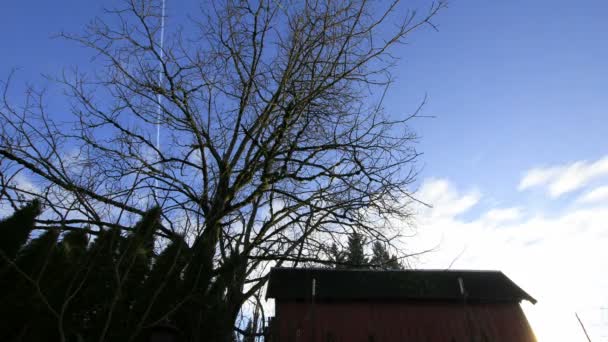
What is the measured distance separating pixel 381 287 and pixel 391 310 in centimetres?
96

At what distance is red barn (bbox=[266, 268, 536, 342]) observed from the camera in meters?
13.2

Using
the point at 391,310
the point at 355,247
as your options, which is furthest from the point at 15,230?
the point at 391,310

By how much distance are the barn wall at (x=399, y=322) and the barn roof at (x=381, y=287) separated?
349 mm

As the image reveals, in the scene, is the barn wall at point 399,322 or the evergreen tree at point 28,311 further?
the barn wall at point 399,322

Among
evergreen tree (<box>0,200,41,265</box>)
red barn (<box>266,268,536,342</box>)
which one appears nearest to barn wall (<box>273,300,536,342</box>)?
red barn (<box>266,268,536,342</box>)

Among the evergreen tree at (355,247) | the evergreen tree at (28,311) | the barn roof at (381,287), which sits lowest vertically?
the evergreen tree at (28,311)

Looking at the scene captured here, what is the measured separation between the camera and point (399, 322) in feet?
44.6

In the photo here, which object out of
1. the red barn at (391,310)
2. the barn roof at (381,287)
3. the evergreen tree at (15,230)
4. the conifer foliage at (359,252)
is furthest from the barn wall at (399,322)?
the evergreen tree at (15,230)

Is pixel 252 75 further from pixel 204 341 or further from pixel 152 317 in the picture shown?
pixel 152 317

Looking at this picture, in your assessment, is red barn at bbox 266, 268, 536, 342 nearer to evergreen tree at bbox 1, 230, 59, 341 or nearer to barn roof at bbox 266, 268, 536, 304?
barn roof at bbox 266, 268, 536, 304

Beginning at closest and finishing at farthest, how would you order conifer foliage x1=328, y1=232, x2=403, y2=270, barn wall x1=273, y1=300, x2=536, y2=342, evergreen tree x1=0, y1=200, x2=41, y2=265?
1. conifer foliage x1=328, y1=232, x2=403, y2=270
2. evergreen tree x1=0, y1=200, x2=41, y2=265
3. barn wall x1=273, y1=300, x2=536, y2=342

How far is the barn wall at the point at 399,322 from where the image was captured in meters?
13.1

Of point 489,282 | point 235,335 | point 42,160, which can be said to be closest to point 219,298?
point 235,335

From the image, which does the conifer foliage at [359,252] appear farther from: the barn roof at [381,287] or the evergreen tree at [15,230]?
the evergreen tree at [15,230]
